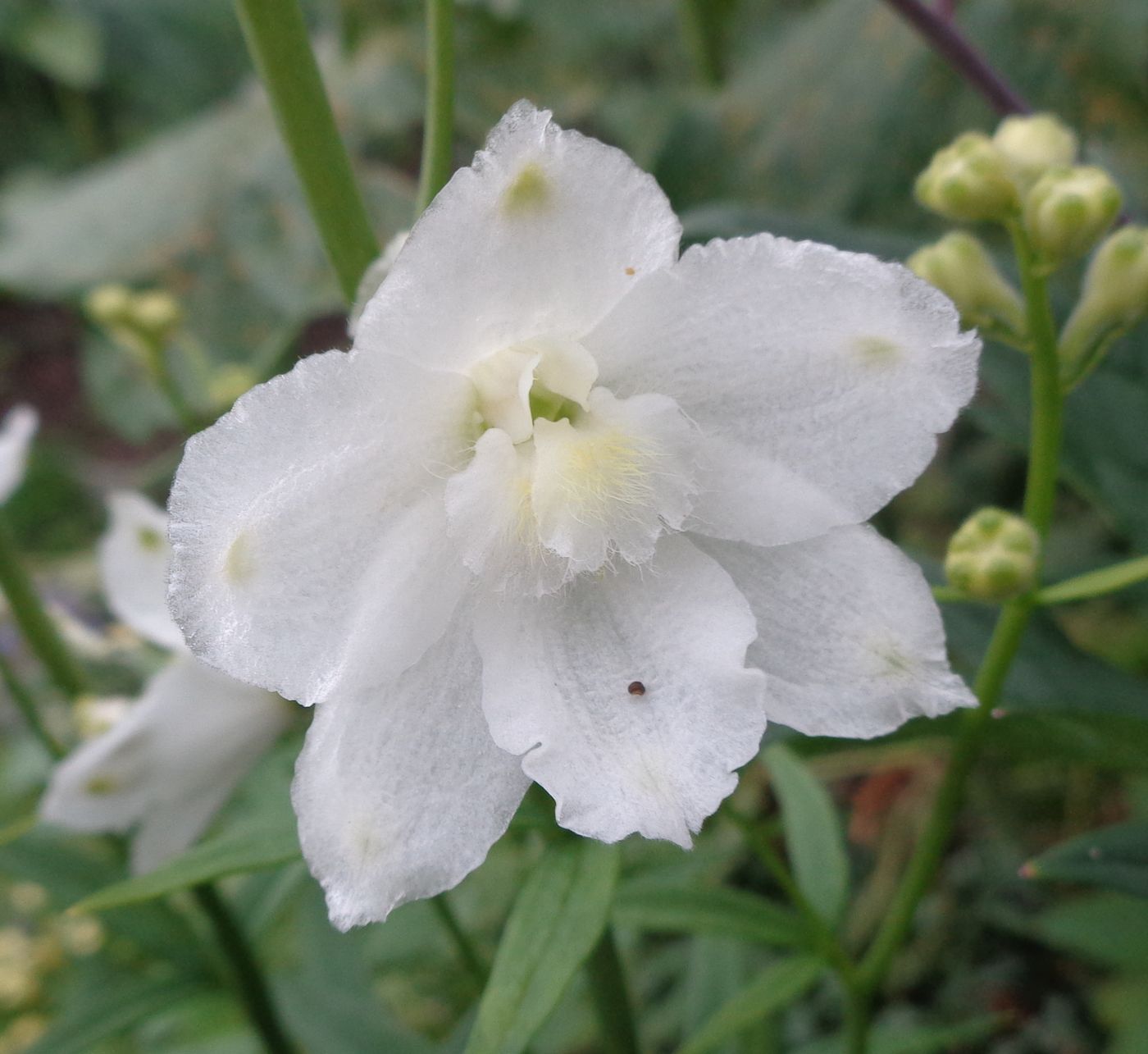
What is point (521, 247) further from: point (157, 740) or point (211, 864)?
point (157, 740)

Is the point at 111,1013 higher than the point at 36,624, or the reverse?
the point at 36,624

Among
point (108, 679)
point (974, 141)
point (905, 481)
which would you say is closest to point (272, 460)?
point (905, 481)

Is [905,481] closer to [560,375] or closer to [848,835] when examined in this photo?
[560,375]

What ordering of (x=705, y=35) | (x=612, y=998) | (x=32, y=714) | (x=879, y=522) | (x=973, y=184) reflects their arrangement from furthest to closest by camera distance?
(x=705, y=35) < (x=879, y=522) < (x=32, y=714) < (x=612, y=998) < (x=973, y=184)

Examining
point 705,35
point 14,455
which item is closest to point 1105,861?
point 14,455

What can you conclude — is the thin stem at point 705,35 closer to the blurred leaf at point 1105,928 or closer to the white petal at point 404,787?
the blurred leaf at point 1105,928

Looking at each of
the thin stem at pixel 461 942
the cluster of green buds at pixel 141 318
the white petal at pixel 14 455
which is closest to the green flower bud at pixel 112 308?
the cluster of green buds at pixel 141 318
